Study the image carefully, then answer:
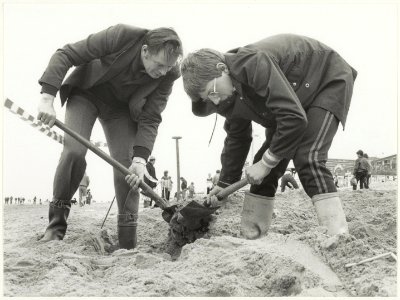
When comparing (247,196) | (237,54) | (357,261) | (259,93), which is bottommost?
(357,261)

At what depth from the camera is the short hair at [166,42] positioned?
306 centimetres

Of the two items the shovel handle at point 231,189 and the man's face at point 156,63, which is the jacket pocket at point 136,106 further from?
the shovel handle at point 231,189

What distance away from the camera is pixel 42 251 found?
2771 mm

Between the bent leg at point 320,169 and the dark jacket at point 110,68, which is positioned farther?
the dark jacket at point 110,68

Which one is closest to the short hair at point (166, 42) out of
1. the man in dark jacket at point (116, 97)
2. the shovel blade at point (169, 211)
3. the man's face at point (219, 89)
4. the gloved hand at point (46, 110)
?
the man in dark jacket at point (116, 97)

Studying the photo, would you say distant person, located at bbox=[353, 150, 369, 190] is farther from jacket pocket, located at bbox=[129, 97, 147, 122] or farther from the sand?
jacket pocket, located at bbox=[129, 97, 147, 122]

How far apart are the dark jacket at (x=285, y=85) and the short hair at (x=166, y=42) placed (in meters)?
0.41

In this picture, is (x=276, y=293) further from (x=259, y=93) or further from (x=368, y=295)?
(x=259, y=93)

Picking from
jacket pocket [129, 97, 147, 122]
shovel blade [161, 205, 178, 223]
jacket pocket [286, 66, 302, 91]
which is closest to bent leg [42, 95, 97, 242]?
jacket pocket [129, 97, 147, 122]

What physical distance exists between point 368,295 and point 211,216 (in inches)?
68.8

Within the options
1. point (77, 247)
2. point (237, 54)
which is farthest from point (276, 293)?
point (77, 247)

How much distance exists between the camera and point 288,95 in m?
2.49

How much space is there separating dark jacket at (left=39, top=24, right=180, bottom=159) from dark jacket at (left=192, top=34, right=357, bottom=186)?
0.61 metres

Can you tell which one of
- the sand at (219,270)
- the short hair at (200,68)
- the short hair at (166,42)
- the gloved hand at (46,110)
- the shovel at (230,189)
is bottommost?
the sand at (219,270)
